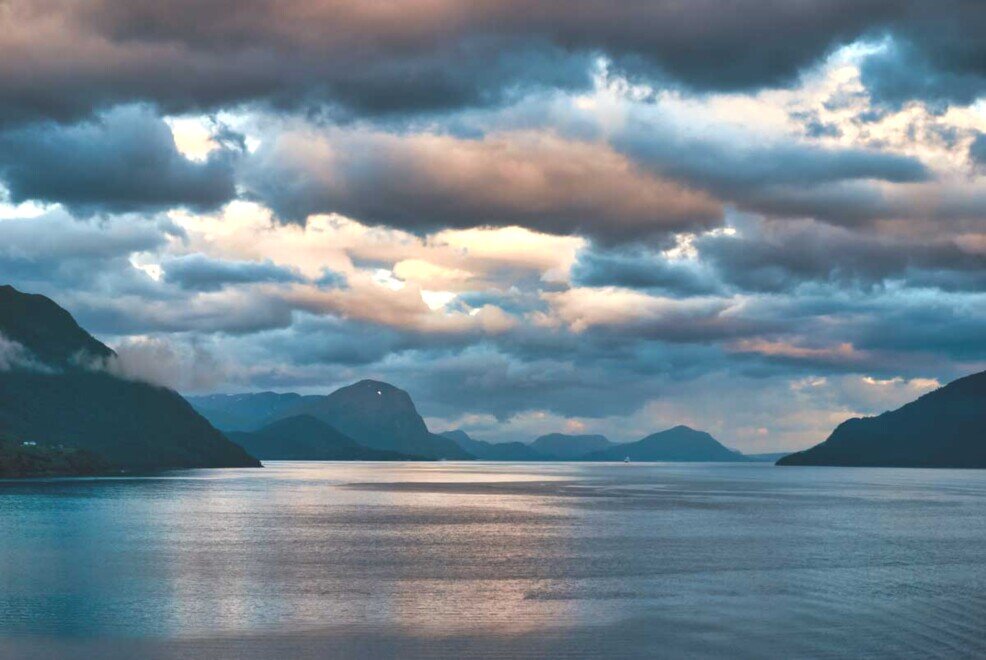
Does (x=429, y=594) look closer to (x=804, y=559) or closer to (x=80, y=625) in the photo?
(x=80, y=625)

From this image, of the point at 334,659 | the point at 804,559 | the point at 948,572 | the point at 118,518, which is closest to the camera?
the point at 334,659

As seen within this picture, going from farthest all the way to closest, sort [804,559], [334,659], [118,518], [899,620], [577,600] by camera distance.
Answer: [118,518] < [804,559] < [577,600] < [899,620] < [334,659]

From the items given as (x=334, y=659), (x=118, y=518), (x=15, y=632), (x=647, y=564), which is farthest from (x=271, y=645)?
(x=118, y=518)

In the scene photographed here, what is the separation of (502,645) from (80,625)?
96.8ft

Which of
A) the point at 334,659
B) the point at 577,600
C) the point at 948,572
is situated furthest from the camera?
the point at 948,572

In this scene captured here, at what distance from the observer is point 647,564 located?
4087 inches

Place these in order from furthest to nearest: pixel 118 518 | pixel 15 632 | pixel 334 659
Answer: pixel 118 518 → pixel 15 632 → pixel 334 659

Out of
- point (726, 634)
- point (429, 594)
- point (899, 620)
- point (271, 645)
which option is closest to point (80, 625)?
point (271, 645)

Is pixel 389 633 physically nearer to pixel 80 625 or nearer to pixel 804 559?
pixel 80 625

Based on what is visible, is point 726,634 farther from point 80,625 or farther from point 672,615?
point 80,625

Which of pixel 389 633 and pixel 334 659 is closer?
pixel 334 659

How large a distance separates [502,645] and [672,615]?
17.5 metres

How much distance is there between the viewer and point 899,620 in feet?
230

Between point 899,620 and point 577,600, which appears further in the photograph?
point 577,600
